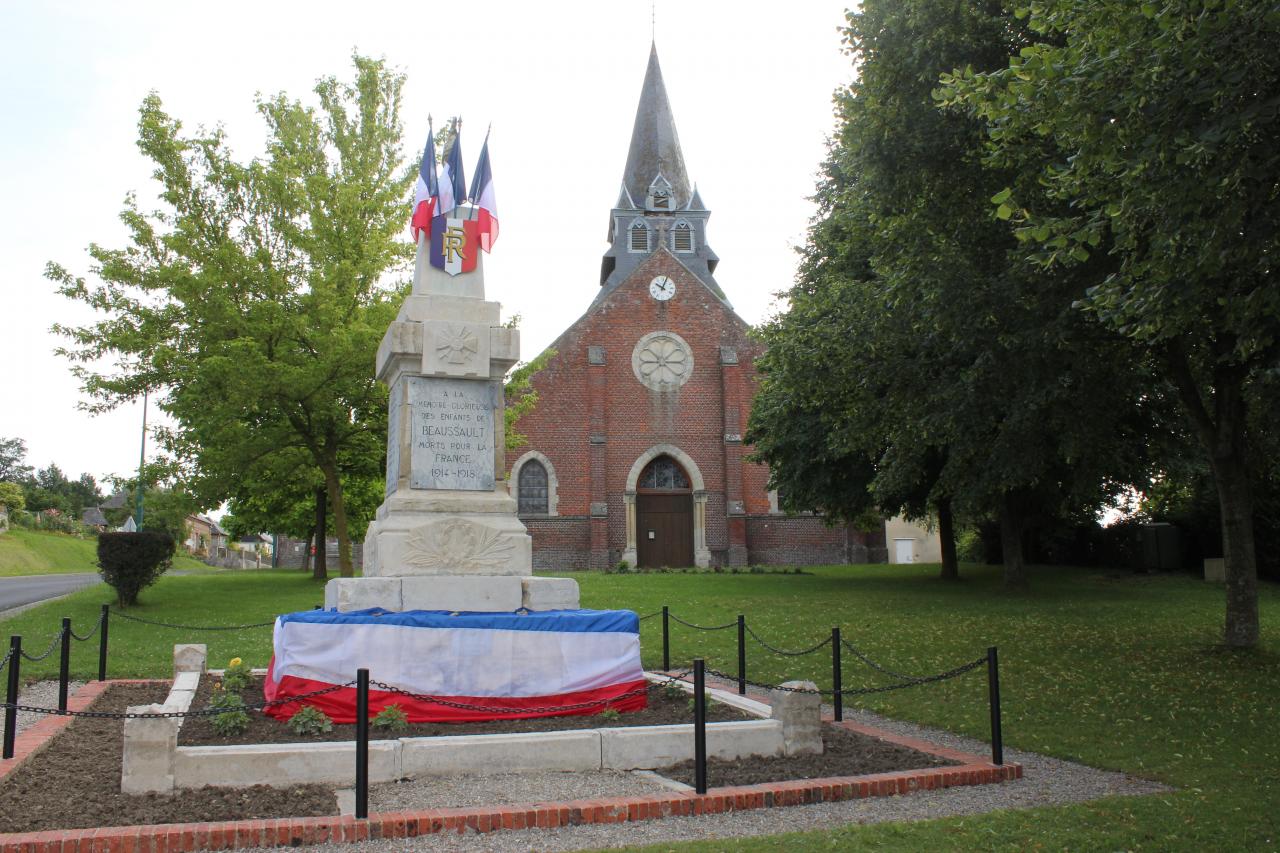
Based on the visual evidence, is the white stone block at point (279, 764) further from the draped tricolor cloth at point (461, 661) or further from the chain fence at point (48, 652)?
the chain fence at point (48, 652)

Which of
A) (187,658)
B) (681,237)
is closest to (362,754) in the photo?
(187,658)

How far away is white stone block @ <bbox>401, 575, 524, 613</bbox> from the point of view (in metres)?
8.70

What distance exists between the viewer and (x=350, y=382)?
59.7 ft

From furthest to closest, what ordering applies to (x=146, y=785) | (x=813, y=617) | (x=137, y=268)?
(x=137, y=268) → (x=813, y=617) → (x=146, y=785)

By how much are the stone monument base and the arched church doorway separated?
83.6 feet

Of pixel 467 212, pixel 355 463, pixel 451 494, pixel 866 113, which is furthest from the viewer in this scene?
pixel 355 463

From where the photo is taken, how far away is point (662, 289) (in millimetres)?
35312

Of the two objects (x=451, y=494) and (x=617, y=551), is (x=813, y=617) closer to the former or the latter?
(x=451, y=494)

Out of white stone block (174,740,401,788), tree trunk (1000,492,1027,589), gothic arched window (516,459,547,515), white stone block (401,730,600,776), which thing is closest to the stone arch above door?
gothic arched window (516,459,547,515)

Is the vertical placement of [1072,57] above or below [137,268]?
below

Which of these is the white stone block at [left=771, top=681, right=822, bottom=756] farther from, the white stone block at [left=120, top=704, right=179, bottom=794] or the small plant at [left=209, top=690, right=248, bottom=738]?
the white stone block at [left=120, top=704, right=179, bottom=794]

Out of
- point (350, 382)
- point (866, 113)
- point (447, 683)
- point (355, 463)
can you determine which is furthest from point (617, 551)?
point (447, 683)

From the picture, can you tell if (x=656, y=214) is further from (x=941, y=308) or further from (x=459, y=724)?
(x=459, y=724)

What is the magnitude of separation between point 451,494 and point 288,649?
2.18 meters
